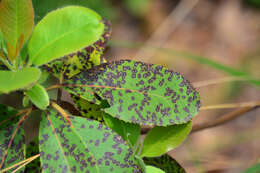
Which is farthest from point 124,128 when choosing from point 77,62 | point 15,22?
point 15,22

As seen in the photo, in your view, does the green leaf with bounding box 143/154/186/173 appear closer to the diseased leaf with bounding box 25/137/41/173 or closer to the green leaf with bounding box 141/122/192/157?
the green leaf with bounding box 141/122/192/157

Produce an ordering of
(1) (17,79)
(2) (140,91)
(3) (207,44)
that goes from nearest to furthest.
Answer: (1) (17,79), (2) (140,91), (3) (207,44)

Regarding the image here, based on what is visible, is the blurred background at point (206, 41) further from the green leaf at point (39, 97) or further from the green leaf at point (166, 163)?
the green leaf at point (39, 97)

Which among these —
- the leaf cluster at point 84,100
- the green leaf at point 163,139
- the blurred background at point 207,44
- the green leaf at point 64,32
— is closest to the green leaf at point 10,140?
the leaf cluster at point 84,100

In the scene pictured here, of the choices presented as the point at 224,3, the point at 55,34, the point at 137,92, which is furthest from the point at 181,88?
the point at 224,3

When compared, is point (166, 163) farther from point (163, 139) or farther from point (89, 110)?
point (89, 110)

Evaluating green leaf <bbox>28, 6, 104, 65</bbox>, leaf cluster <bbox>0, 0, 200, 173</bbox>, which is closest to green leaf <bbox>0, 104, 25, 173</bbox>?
leaf cluster <bbox>0, 0, 200, 173</bbox>
